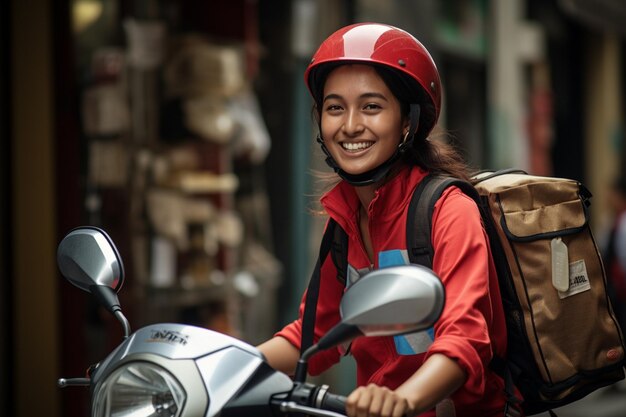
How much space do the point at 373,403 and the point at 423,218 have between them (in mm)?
672

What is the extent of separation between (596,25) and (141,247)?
745 cm

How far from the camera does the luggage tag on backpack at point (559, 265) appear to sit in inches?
108

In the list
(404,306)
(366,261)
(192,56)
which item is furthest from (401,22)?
(404,306)

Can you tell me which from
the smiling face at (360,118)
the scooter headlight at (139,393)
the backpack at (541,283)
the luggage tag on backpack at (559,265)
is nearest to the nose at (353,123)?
the smiling face at (360,118)

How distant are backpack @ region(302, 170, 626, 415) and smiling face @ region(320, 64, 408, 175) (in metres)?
0.15

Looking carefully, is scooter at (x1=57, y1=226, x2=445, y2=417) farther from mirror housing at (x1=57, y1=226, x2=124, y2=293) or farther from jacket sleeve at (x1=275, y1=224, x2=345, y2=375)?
jacket sleeve at (x1=275, y1=224, x2=345, y2=375)

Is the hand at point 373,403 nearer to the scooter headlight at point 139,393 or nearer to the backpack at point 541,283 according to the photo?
the scooter headlight at point 139,393

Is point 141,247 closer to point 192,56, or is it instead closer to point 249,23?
point 192,56

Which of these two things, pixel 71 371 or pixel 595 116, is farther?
pixel 595 116

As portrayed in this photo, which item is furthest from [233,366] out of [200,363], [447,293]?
[447,293]

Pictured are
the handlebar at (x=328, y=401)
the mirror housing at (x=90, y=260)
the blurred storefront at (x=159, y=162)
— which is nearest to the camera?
the handlebar at (x=328, y=401)

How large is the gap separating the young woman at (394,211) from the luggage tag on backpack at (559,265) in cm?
17

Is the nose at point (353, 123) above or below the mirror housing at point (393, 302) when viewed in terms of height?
above

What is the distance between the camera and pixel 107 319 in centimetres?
639
